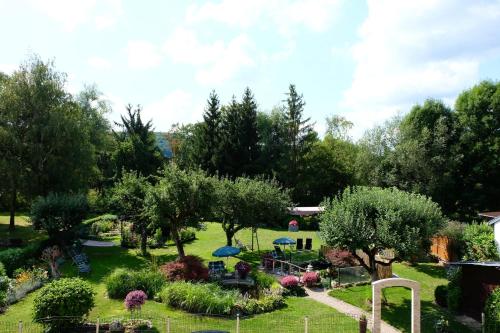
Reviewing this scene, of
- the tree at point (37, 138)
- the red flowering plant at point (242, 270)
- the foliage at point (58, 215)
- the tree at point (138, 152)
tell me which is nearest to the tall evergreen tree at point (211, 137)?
the tree at point (138, 152)

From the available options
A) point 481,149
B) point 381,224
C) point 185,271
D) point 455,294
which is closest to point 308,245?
point 185,271

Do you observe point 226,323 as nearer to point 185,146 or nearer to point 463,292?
point 463,292

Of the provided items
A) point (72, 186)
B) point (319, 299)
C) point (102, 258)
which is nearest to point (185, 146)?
point (72, 186)

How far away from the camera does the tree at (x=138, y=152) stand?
175ft

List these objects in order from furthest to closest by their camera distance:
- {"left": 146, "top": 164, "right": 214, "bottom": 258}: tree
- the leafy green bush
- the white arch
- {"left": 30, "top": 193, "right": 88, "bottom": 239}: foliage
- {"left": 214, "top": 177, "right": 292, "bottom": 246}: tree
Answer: {"left": 214, "top": 177, "right": 292, "bottom": 246}: tree < {"left": 30, "top": 193, "right": 88, "bottom": 239}: foliage < {"left": 146, "top": 164, "right": 214, "bottom": 258}: tree < the leafy green bush < the white arch

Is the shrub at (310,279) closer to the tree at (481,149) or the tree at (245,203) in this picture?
the tree at (245,203)

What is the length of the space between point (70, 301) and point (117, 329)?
210 centimetres

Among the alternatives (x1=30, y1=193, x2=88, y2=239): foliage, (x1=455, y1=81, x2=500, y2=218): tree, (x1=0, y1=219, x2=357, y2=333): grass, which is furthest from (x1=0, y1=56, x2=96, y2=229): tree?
(x1=455, y1=81, x2=500, y2=218): tree

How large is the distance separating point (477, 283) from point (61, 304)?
18.5m

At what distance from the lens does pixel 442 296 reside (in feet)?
80.6

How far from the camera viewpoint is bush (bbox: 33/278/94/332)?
1820cm

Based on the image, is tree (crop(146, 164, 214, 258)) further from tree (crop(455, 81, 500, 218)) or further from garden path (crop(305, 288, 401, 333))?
tree (crop(455, 81, 500, 218))

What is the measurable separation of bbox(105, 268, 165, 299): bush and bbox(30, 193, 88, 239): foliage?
1080 centimetres

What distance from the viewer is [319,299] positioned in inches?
979
